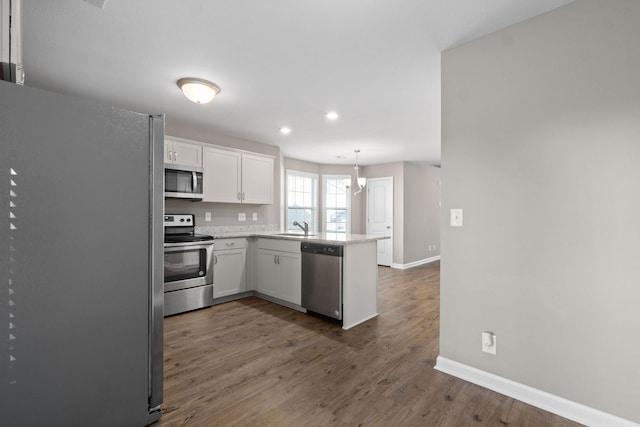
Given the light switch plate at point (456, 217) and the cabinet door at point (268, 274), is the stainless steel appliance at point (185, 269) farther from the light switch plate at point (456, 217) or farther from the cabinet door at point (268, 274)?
the light switch plate at point (456, 217)

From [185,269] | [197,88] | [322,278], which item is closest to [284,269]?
[322,278]

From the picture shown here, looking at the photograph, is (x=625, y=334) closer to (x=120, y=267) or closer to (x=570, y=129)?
(x=570, y=129)

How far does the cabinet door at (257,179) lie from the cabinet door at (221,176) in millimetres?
124

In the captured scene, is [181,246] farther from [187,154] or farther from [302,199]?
[302,199]

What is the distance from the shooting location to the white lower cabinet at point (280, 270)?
12.2ft

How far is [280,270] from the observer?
3947 millimetres

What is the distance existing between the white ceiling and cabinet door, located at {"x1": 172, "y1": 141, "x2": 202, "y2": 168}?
1.16 ft

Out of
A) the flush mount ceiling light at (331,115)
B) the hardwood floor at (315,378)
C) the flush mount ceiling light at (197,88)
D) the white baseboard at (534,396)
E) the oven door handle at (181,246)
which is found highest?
the flush mount ceiling light at (331,115)

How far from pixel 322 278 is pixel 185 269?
5.45 ft

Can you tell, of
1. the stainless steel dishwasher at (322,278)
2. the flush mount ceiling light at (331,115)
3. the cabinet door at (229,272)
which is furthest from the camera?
the cabinet door at (229,272)

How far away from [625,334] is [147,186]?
2618 millimetres

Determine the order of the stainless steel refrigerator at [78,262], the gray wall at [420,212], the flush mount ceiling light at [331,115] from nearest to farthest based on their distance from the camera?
the stainless steel refrigerator at [78,262]
the flush mount ceiling light at [331,115]
the gray wall at [420,212]

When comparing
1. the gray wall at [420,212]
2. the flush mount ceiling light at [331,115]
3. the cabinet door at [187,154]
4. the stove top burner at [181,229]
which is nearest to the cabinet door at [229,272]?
the stove top burner at [181,229]

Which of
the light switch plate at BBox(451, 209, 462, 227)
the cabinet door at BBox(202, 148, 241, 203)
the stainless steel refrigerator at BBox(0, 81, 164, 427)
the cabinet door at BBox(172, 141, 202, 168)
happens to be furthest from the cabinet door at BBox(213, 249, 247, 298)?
the light switch plate at BBox(451, 209, 462, 227)
